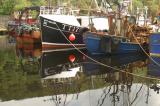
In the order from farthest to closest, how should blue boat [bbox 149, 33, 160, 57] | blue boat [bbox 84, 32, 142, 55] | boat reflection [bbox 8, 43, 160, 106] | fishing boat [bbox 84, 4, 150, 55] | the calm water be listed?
fishing boat [bbox 84, 4, 150, 55]
blue boat [bbox 84, 32, 142, 55]
blue boat [bbox 149, 33, 160, 57]
the calm water
boat reflection [bbox 8, 43, 160, 106]

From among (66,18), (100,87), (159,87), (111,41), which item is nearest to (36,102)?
(100,87)

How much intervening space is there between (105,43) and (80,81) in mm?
11690

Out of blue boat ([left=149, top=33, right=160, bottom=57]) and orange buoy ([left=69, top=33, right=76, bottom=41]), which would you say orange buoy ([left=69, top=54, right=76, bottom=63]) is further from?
blue boat ([left=149, top=33, right=160, bottom=57])

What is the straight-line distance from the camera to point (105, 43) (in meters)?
32.3

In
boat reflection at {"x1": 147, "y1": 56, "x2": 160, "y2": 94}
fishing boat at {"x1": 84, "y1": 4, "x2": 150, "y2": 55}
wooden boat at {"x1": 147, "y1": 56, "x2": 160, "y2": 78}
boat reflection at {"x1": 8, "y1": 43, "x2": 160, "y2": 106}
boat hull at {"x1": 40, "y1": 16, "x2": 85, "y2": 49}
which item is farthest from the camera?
boat hull at {"x1": 40, "y1": 16, "x2": 85, "y2": 49}

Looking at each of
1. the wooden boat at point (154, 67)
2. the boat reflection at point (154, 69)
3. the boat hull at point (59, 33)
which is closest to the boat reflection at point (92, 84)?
the boat reflection at point (154, 69)

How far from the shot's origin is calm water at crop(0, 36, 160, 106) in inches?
654

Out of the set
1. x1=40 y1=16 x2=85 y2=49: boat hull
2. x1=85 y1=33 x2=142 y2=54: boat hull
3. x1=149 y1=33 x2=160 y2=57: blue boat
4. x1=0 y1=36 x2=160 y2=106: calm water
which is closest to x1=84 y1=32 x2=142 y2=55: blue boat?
x1=85 y1=33 x2=142 y2=54: boat hull

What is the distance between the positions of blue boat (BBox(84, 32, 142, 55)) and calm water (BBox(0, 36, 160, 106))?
3.46 feet

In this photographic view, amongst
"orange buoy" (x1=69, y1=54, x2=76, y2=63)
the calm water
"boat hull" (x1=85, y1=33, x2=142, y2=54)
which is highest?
"boat hull" (x1=85, y1=33, x2=142, y2=54)

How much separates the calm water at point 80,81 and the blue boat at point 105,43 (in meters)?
1.05

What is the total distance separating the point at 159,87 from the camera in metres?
19.2

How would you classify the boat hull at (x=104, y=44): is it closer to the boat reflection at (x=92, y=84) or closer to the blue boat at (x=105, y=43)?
the blue boat at (x=105, y=43)

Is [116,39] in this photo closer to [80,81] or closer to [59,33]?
[59,33]
